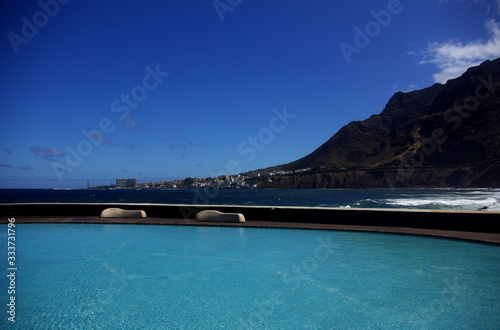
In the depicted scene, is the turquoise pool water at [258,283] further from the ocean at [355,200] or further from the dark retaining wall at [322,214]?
the ocean at [355,200]

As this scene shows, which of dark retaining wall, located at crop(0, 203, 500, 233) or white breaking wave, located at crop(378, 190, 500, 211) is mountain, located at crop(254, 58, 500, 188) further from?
dark retaining wall, located at crop(0, 203, 500, 233)

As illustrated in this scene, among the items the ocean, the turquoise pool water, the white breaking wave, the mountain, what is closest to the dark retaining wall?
the turquoise pool water

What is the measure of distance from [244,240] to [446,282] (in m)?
6.26

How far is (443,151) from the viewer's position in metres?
120

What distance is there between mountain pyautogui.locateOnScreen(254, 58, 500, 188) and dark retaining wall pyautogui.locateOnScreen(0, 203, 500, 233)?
108 metres

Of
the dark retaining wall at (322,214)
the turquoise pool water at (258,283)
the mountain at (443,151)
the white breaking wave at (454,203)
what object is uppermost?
the mountain at (443,151)

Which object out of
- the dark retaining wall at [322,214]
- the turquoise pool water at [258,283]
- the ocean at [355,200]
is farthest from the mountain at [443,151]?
the turquoise pool water at [258,283]

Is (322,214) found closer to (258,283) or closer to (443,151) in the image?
(258,283)

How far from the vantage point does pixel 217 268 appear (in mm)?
8016

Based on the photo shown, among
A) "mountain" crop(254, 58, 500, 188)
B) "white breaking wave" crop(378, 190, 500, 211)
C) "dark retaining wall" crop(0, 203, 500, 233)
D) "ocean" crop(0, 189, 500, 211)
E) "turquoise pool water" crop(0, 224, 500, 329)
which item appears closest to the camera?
"turquoise pool water" crop(0, 224, 500, 329)

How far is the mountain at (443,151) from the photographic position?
360 ft

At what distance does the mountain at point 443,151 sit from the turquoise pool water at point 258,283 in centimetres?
11237

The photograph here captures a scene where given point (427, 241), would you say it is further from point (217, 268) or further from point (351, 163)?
point (351, 163)

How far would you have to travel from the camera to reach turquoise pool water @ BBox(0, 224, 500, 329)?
202 inches
